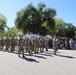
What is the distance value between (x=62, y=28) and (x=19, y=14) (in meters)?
56.6

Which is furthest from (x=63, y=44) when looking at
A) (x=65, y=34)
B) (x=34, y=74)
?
(x=65, y=34)

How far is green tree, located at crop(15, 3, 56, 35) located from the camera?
5981 centimetres

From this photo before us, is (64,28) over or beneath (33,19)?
over

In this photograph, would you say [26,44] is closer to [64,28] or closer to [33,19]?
[33,19]

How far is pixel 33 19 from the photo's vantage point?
5994 cm

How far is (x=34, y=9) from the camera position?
61156 millimetres

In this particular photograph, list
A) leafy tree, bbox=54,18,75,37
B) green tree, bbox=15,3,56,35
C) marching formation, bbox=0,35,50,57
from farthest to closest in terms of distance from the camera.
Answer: leafy tree, bbox=54,18,75,37, green tree, bbox=15,3,56,35, marching formation, bbox=0,35,50,57

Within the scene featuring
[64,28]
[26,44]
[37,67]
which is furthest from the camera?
[64,28]

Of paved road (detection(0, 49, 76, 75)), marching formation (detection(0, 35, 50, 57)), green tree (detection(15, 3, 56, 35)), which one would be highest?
green tree (detection(15, 3, 56, 35))

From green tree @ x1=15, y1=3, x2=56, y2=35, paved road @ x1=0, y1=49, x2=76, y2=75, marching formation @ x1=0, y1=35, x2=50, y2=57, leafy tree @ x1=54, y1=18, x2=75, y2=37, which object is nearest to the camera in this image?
paved road @ x1=0, y1=49, x2=76, y2=75

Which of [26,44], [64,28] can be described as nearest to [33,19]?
[26,44]

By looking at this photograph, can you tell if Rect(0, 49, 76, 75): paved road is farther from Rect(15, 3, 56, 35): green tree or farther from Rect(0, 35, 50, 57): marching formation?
Rect(15, 3, 56, 35): green tree

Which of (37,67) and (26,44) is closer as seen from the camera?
(37,67)

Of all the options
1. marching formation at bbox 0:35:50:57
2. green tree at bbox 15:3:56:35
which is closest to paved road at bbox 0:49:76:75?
marching formation at bbox 0:35:50:57
